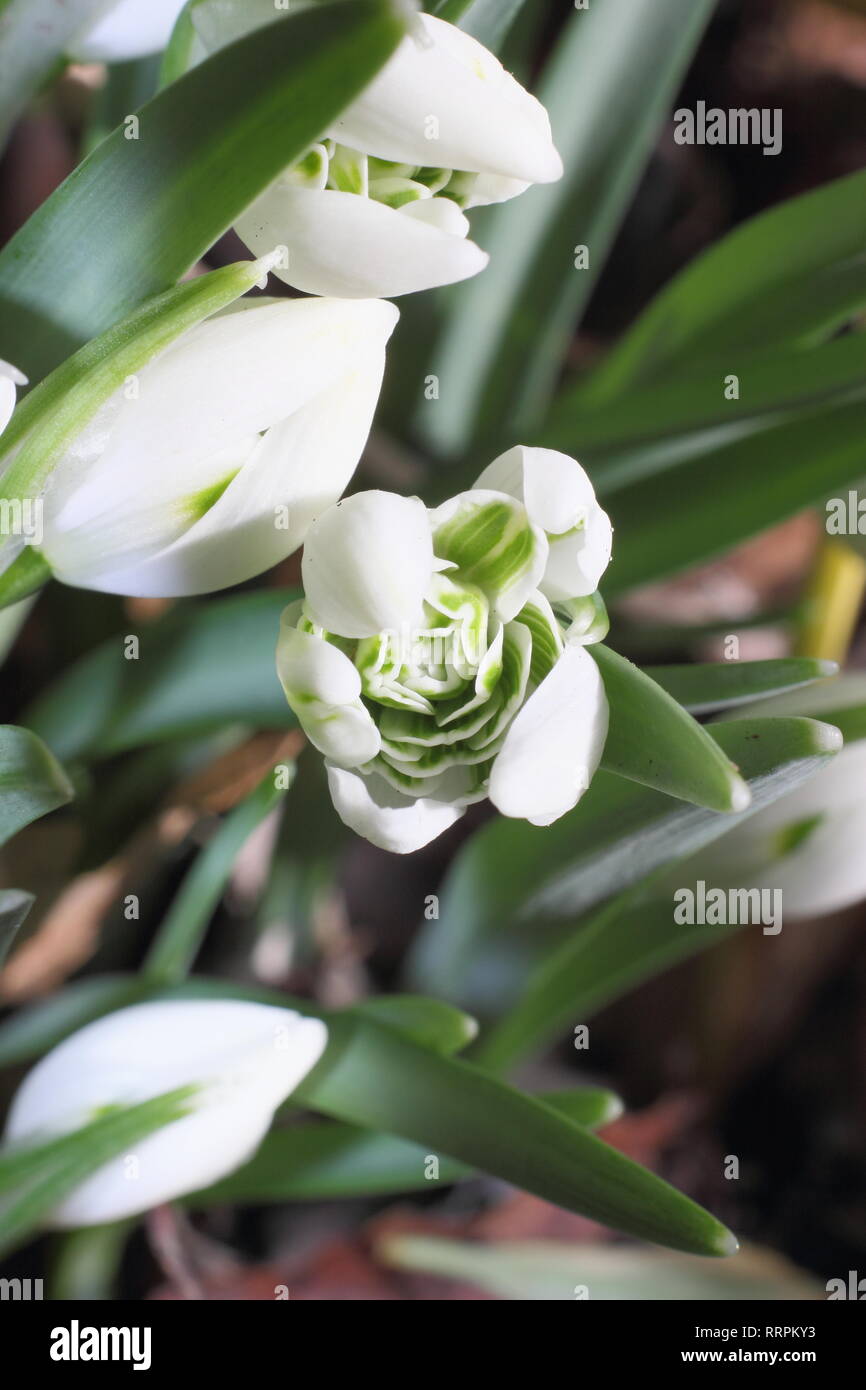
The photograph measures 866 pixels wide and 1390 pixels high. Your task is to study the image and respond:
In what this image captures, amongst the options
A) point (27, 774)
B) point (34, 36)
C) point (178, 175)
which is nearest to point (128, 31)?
point (34, 36)

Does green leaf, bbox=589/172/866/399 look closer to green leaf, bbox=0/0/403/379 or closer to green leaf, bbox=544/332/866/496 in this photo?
green leaf, bbox=544/332/866/496

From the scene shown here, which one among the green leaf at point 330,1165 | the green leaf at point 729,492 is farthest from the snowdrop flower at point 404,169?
the green leaf at point 330,1165

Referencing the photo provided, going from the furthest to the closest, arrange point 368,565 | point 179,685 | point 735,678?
1. point 179,685
2. point 735,678
3. point 368,565

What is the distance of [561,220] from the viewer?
1.76 feet

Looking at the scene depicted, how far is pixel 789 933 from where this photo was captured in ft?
2.61

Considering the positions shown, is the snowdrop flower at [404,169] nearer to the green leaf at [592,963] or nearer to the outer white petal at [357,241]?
the outer white petal at [357,241]

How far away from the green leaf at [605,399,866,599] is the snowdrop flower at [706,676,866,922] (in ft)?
0.24

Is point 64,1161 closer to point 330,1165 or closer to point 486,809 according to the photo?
point 330,1165

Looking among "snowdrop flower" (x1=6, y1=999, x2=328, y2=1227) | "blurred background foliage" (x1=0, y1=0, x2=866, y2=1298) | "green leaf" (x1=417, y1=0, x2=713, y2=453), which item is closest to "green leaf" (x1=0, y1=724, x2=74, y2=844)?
"blurred background foliage" (x1=0, y1=0, x2=866, y2=1298)

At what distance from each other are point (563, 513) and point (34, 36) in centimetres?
24

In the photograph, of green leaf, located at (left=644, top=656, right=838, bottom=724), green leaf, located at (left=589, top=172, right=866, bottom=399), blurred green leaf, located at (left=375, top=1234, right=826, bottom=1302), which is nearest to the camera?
green leaf, located at (left=644, top=656, right=838, bottom=724)

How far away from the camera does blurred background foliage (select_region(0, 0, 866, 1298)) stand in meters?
0.38
